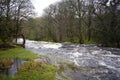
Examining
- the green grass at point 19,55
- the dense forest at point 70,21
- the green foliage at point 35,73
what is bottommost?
the green foliage at point 35,73

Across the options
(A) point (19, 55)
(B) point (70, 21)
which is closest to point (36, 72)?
(A) point (19, 55)

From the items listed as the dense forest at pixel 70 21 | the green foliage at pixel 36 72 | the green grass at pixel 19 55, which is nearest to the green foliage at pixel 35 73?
the green foliage at pixel 36 72

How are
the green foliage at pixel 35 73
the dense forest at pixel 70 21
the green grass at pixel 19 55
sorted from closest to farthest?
the green foliage at pixel 35 73 < the green grass at pixel 19 55 < the dense forest at pixel 70 21

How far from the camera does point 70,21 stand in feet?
166

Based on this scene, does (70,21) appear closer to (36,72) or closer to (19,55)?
(19,55)

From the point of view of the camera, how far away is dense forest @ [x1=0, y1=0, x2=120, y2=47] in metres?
24.6

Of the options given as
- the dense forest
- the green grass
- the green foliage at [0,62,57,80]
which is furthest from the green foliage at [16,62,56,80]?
the dense forest

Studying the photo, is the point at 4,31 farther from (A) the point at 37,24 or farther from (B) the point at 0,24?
(A) the point at 37,24

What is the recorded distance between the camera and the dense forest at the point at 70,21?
80.6ft

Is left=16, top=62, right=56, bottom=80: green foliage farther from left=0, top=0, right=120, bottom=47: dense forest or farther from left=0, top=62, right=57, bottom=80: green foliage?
left=0, top=0, right=120, bottom=47: dense forest

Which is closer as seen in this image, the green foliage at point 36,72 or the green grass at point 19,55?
the green foliage at point 36,72

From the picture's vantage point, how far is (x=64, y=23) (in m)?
53.0

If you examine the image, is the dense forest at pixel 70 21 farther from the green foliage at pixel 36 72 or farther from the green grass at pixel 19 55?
the green foliage at pixel 36 72

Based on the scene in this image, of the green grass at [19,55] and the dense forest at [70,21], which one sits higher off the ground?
the dense forest at [70,21]
